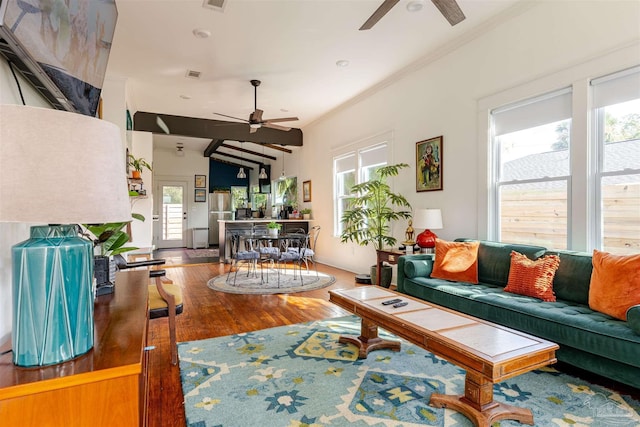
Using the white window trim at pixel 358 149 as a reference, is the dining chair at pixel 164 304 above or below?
below

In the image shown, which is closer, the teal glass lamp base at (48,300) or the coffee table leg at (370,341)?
the teal glass lamp base at (48,300)

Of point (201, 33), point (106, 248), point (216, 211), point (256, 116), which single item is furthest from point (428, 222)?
point (216, 211)

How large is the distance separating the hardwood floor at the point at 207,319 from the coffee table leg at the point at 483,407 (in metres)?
1.52

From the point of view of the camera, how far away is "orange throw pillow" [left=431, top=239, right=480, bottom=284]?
3344 mm

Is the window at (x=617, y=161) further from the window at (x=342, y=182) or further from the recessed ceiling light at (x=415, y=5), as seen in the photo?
the window at (x=342, y=182)

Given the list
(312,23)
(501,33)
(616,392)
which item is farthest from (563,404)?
(312,23)

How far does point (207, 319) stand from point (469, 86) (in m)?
3.92

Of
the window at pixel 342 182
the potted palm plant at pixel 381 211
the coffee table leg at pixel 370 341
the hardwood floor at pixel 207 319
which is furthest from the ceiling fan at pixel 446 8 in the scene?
the window at pixel 342 182

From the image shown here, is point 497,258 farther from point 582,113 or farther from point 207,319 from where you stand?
point 207,319

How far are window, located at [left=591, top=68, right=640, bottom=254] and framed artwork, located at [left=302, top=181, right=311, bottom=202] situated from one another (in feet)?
18.9

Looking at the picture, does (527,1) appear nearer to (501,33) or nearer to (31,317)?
(501,33)

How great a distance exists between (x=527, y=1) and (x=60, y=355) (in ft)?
14.0

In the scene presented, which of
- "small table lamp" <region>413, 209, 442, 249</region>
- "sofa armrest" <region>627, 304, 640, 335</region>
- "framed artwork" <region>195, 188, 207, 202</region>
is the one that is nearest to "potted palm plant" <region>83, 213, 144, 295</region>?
"sofa armrest" <region>627, 304, 640, 335</region>

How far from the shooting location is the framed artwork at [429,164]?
4.34 metres
